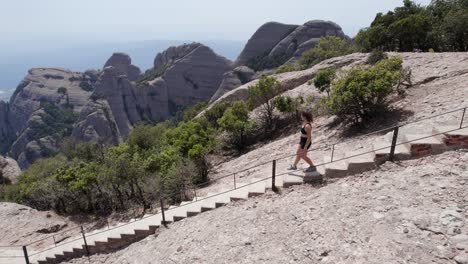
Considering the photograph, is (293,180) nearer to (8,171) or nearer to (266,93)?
(266,93)

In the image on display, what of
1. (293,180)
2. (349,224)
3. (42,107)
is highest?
(293,180)

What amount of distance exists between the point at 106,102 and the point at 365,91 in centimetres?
9279

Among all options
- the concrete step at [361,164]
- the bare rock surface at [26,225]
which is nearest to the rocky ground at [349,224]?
the concrete step at [361,164]

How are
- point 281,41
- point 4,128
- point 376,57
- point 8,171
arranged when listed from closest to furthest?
point 376,57 → point 8,171 → point 281,41 → point 4,128

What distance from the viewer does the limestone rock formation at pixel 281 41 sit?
3356 inches

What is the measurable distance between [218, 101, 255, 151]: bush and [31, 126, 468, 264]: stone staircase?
12.0 meters

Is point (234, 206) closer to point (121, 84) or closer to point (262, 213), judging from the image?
point (262, 213)

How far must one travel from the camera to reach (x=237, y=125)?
895 inches

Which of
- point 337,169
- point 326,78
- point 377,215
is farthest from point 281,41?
point 377,215

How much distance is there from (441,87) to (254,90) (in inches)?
538

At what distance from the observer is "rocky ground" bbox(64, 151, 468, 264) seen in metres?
5.97

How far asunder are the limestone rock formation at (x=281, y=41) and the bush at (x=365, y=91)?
2593 inches

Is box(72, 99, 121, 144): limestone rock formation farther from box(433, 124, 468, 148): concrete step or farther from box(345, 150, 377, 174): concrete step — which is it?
box(433, 124, 468, 148): concrete step

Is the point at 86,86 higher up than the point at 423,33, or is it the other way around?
the point at 423,33
